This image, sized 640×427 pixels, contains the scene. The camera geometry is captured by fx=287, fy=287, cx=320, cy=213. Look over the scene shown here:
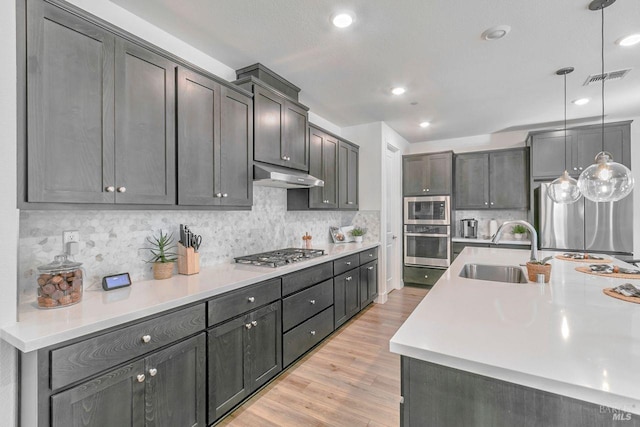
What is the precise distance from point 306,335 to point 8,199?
2.28 m

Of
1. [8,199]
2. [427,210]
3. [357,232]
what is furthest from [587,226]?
[8,199]

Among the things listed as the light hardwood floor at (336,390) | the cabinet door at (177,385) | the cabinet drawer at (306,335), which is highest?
the cabinet door at (177,385)


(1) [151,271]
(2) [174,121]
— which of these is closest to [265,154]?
(2) [174,121]

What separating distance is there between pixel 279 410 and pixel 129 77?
93.1 inches

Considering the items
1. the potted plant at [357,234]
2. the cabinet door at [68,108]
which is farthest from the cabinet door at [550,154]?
the cabinet door at [68,108]

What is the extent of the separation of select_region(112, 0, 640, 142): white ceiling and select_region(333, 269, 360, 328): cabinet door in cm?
221

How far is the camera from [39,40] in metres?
1.34

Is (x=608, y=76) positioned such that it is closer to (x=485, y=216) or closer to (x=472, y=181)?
(x=472, y=181)

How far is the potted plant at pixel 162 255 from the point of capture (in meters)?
2.03

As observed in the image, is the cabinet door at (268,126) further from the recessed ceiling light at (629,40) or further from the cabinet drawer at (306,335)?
the recessed ceiling light at (629,40)

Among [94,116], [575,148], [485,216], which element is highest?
[575,148]

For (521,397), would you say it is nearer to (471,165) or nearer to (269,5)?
(269,5)

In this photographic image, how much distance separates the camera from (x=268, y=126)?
8.85ft

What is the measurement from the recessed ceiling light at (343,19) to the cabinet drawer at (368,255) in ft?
8.65
